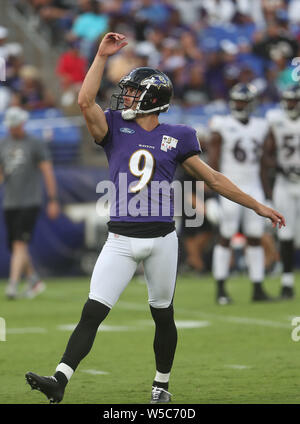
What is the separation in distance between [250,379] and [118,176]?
5.75 ft

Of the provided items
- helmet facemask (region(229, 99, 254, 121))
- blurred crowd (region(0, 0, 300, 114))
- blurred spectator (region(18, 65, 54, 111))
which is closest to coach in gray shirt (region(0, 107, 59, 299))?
helmet facemask (region(229, 99, 254, 121))

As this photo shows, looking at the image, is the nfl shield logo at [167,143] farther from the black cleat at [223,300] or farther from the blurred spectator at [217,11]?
the blurred spectator at [217,11]

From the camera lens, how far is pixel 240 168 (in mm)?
11031

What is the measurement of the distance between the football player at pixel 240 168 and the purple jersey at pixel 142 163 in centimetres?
525

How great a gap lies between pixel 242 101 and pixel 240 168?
0.73m

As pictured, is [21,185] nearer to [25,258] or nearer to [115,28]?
[25,258]

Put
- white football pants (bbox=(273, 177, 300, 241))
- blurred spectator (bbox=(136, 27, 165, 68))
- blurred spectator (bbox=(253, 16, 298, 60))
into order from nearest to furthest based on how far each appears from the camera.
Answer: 1. white football pants (bbox=(273, 177, 300, 241))
2. blurred spectator (bbox=(136, 27, 165, 68))
3. blurred spectator (bbox=(253, 16, 298, 60))

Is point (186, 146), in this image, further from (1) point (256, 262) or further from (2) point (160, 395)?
(1) point (256, 262)

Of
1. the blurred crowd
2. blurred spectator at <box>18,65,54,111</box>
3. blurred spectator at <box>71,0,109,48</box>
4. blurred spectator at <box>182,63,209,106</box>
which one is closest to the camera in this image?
blurred spectator at <box>18,65,54,111</box>

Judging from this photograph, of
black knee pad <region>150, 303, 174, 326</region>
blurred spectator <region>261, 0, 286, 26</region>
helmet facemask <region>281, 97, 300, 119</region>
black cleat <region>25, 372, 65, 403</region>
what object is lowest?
black cleat <region>25, 372, 65, 403</region>

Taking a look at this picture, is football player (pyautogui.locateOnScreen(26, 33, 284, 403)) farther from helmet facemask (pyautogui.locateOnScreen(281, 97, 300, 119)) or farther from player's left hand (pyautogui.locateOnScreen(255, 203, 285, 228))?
helmet facemask (pyautogui.locateOnScreen(281, 97, 300, 119))

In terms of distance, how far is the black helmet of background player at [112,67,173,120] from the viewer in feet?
18.8

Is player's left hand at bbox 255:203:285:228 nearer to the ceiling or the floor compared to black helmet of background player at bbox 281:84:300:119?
nearer to the floor

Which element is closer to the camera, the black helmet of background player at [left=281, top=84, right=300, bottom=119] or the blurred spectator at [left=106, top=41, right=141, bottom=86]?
the black helmet of background player at [left=281, top=84, right=300, bottom=119]
